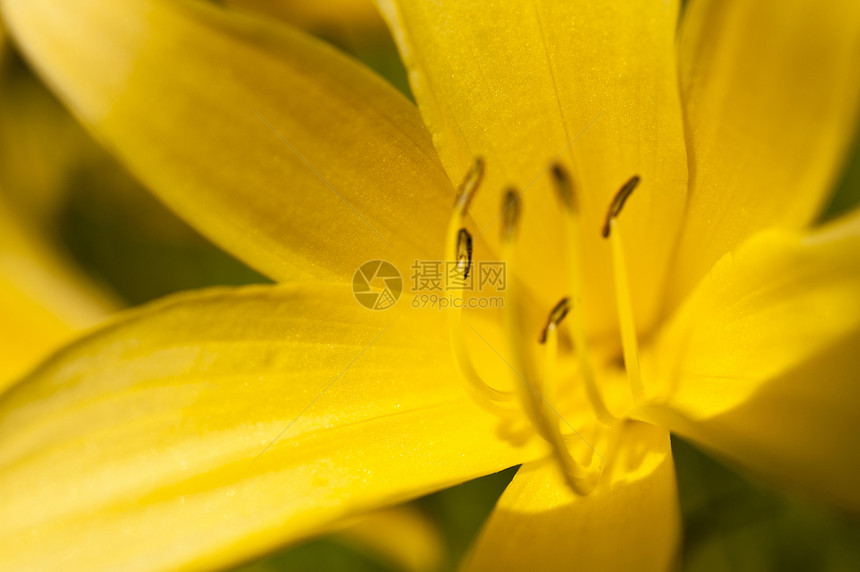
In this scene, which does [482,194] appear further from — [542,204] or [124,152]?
[124,152]

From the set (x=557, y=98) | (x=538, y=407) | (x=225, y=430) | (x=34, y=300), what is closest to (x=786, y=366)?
(x=538, y=407)

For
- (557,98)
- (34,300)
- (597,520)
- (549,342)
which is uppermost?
(34,300)

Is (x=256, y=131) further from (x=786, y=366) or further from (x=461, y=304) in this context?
(x=786, y=366)

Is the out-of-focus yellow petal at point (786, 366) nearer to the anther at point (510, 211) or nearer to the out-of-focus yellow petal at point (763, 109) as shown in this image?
the out-of-focus yellow petal at point (763, 109)

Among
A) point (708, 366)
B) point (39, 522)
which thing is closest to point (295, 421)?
point (39, 522)

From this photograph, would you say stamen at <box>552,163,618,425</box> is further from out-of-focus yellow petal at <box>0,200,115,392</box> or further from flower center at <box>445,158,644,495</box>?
out-of-focus yellow petal at <box>0,200,115,392</box>

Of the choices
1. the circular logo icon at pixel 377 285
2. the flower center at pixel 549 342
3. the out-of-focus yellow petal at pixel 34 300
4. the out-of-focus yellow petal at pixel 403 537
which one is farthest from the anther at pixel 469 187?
the out-of-focus yellow petal at pixel 34 300

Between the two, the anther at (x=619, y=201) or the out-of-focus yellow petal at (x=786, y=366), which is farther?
the anther at (x=619, y=201)
